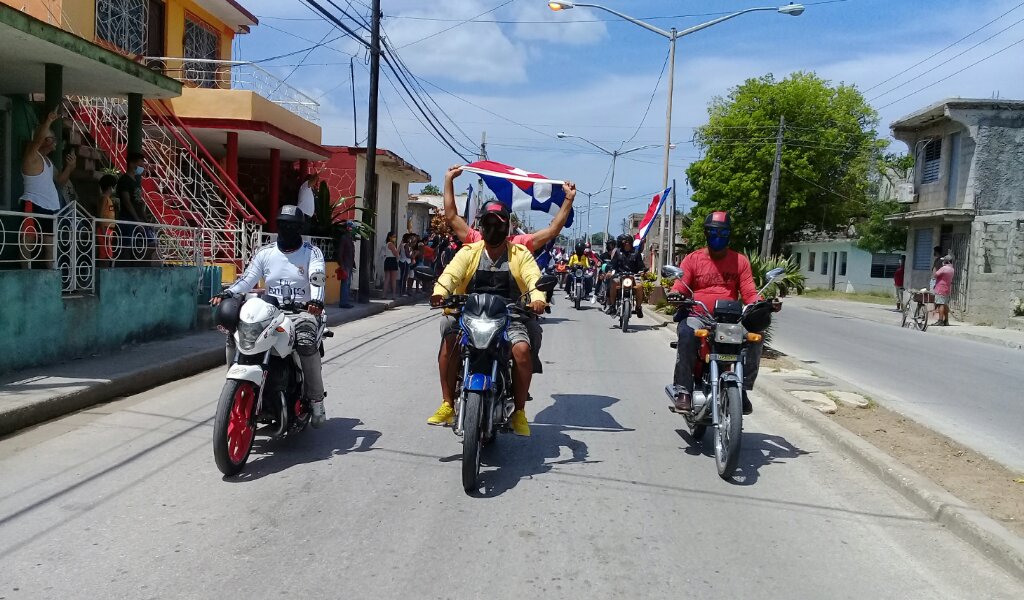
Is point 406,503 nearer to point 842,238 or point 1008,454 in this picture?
point 1008,454

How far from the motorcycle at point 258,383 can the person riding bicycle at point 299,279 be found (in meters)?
0.09

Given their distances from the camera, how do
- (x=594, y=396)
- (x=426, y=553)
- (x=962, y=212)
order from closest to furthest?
(x=426, y=553)
(x=594, y=396)
(x=962, y=212)

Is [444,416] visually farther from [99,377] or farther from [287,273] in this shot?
[99,377]

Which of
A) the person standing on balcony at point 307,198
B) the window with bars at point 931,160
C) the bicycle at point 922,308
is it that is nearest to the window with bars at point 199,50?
the person standing on balcony at point 307,198

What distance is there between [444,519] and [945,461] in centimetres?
395

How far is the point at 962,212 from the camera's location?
26.1m

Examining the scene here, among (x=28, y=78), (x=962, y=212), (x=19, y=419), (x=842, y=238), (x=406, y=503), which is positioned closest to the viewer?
(x=406, y=503)

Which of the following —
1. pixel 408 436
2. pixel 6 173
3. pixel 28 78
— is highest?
pixel 28 78

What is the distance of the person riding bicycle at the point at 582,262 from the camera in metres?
22.0

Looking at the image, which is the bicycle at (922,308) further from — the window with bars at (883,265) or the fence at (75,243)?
the window with bars at (883,265)

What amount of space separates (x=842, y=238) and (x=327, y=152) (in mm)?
37698

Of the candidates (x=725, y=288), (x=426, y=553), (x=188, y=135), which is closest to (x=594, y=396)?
(x=725, y=288)

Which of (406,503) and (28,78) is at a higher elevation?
(28,78)

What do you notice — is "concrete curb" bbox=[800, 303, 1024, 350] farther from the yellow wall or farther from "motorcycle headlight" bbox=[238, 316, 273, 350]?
"motorcycle headlight" bbox=[238, 316, 273, 350]
